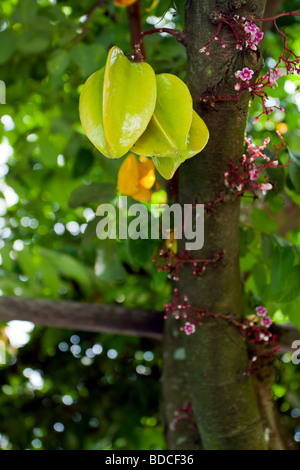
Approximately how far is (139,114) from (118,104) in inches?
1.4

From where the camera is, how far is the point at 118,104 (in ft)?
2.17

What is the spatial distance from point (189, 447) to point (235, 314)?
1.60 ft

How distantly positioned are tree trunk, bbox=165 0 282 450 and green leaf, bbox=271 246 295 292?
74mm

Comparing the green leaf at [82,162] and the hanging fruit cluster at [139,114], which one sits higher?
the hanging fruit cluster at [139,114]

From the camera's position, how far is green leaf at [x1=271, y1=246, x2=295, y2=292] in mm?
967

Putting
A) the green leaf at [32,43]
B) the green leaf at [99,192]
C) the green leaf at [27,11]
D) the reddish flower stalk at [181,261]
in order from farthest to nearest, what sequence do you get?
the green leaf at [32,43] < the green leaf at [27,11] < the green leaf at [99,192] < the reddish flower stalk at [181,261]

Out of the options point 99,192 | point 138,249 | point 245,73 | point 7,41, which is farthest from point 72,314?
point 245,73

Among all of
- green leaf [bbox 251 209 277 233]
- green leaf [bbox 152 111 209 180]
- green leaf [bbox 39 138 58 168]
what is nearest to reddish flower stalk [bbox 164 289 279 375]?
green leaf [bbox 251 209 277 233]

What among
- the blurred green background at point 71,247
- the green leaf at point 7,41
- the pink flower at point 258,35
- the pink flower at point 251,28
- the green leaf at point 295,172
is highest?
the pink flower at point 251,28

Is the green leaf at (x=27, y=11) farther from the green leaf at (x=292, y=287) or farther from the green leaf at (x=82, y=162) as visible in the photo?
the green leaf at (x=292, y=287)

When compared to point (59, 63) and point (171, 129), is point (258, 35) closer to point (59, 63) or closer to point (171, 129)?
point (171, 129)

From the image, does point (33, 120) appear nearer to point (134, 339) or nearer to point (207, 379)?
point (134, 339)

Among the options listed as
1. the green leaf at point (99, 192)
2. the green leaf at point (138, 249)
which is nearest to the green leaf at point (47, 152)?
the green leaf at point (99, 192)

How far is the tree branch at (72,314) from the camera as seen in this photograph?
1.45 metres
